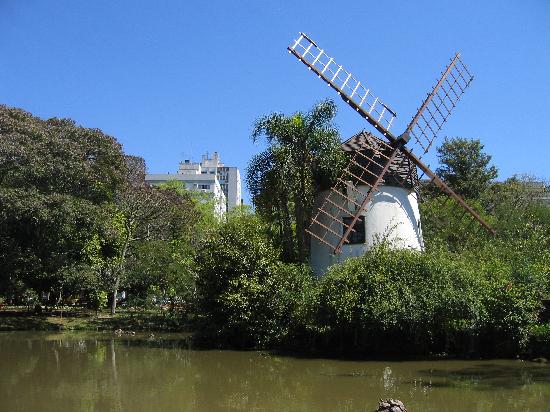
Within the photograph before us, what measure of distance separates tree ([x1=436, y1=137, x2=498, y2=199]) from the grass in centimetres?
2399

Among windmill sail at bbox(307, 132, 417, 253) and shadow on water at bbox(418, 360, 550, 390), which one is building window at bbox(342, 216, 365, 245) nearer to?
windmill sail at bbox(307, 132, 417, 253)

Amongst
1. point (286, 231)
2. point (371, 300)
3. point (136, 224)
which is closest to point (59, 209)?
point (136, 224)

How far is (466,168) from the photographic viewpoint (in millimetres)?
43906

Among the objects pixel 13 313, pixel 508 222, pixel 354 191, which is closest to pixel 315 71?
pixel 354 191

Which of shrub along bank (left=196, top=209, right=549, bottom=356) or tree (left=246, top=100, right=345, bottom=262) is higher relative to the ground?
tree (left=246, top=100, right=345, bottom=262)

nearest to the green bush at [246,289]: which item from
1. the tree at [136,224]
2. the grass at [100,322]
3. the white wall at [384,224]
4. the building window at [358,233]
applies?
the white wall at [384,224]

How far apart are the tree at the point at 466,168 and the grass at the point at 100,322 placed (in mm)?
23990

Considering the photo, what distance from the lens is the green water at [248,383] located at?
37.2 feet

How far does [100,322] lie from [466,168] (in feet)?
94.5

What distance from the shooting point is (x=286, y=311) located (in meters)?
20.2

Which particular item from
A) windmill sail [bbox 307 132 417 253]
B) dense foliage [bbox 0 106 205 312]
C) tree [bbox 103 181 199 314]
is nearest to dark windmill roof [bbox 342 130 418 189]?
windmill sail [bbox 307 132 417 253]

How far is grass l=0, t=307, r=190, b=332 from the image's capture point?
95.9 ft

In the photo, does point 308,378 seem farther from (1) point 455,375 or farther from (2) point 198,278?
(2) point 198,278

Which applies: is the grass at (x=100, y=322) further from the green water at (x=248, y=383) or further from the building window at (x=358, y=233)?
the building window at (x=358, y=233)
